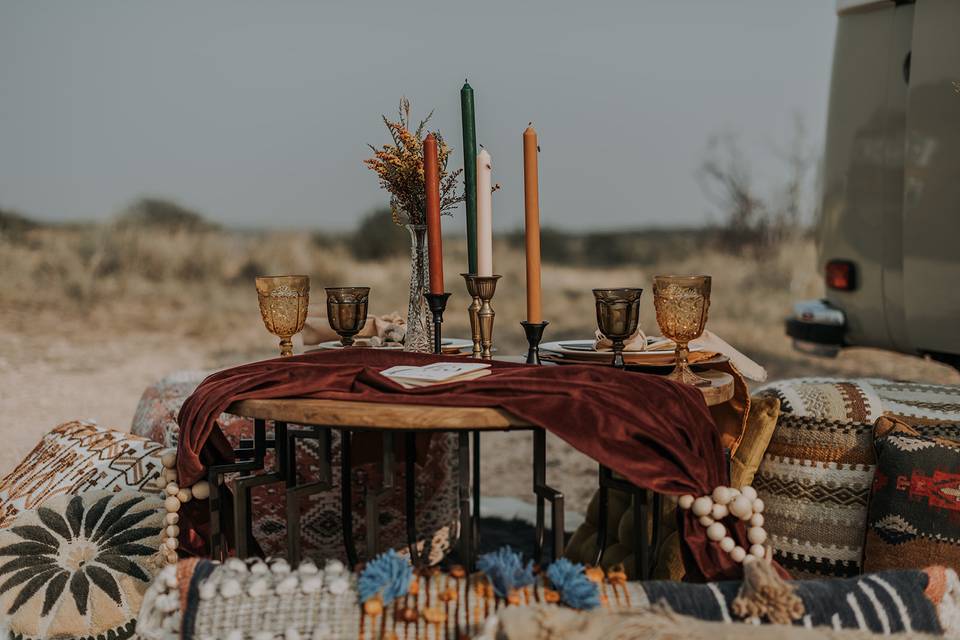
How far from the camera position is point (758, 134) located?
10.5 meters

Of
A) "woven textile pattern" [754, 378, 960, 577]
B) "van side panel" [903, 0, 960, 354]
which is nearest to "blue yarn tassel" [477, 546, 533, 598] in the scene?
"woven textile pattern" [754, 378, 960, 577]

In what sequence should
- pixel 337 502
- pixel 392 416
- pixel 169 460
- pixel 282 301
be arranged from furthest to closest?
pixel 337 502
pixel 282 301
pixel 169 460
pixel 392 416

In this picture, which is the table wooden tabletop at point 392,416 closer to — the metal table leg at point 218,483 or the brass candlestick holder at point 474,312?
the metal table leg at point 218,483

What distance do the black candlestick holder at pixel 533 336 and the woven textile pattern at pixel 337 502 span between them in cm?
78

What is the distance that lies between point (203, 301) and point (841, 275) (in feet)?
24.0

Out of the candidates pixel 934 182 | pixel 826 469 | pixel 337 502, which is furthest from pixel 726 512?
pixel 934 182

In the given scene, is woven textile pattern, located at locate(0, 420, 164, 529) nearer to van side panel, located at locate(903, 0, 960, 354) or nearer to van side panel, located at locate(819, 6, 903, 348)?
van side panel, located at locate(903, 0, 960, 354)

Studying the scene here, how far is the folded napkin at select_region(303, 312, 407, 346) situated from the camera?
2072 millimetres

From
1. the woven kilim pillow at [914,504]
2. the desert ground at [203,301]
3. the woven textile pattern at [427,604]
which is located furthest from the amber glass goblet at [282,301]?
the desert ground at [203,301]

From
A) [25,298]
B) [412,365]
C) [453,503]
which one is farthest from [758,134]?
[412,365]

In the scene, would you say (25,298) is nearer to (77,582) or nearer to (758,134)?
(77,582)

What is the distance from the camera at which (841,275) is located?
3574mm

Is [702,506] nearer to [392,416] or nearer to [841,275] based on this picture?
[392,416]

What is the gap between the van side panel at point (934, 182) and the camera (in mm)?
2908
